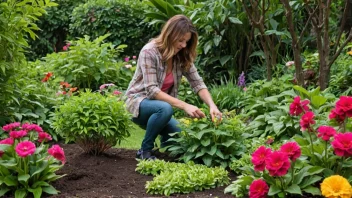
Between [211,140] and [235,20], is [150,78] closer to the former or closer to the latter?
[211,140]

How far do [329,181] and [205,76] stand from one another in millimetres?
6132

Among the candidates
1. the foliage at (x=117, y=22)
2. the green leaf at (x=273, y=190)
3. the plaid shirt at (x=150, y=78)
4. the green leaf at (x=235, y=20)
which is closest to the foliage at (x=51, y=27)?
the foliage at (x=117, y=22)

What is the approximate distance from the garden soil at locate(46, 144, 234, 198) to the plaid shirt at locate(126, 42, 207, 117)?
54 centimetres

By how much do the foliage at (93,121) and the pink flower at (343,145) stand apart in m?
2.04

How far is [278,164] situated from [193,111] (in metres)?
1.55

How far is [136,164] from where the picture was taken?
15.8 feet

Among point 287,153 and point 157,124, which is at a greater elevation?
point 287,153

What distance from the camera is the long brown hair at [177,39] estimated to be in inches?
192

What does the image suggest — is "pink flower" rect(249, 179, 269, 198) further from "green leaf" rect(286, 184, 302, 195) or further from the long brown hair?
the long brown hair

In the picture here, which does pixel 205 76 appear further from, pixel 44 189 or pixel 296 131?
pixel 44 189

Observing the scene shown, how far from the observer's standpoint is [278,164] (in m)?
3.20

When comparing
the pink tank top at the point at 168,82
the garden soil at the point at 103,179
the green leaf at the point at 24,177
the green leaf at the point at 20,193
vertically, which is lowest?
the garden soil at the point at 103,179

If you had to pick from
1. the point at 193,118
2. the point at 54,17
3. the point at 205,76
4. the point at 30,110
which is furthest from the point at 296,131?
the point at 54,17

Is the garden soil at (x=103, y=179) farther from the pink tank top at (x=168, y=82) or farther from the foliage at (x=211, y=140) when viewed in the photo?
the pink tank top at (x=168, y=82)
